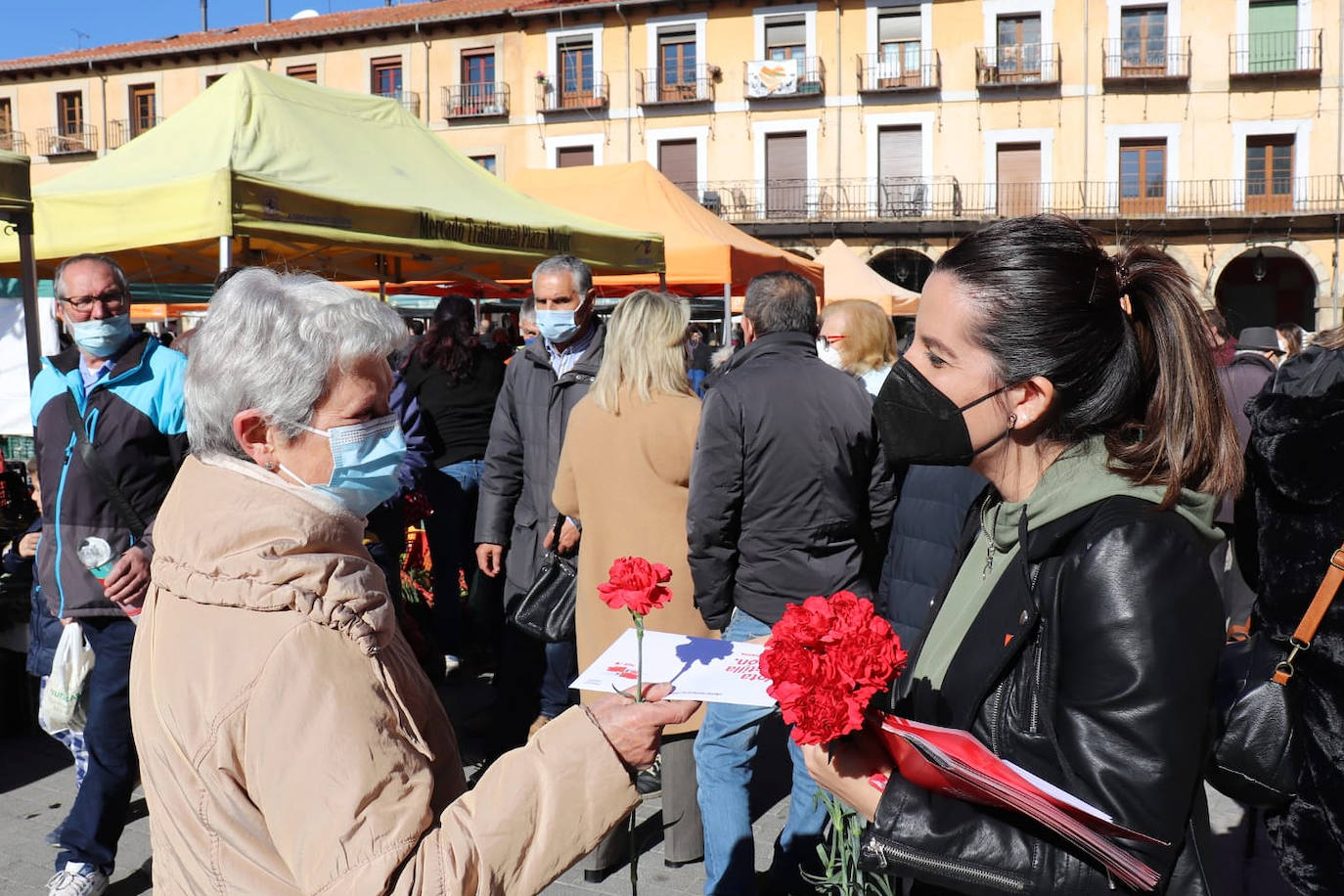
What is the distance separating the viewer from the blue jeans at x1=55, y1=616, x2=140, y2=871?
3.46m

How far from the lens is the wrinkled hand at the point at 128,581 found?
3.29 meters

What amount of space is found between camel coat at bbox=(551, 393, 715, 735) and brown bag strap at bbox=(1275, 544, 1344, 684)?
6.51 feet

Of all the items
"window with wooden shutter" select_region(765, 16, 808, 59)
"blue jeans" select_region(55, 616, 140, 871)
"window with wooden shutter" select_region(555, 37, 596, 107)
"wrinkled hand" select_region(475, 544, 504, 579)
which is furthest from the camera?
"window with wooden shutter" select_region(555, 37, 596, 107)

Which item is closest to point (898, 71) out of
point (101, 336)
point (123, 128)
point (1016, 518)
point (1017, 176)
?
point (1017, 176)

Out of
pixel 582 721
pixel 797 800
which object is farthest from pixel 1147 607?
pixel 797 800

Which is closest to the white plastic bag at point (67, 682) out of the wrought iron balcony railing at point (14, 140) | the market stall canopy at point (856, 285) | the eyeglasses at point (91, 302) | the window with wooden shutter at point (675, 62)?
the eyeglasses at point (91, 302)

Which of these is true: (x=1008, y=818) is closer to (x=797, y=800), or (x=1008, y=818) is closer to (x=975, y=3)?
(x=797, y=800)

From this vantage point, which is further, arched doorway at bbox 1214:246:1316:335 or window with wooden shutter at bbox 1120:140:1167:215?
arched doorway at bbox 1214:246:1316:335

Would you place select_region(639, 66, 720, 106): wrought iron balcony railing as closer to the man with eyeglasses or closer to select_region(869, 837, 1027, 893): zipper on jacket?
the man with eyeglasses

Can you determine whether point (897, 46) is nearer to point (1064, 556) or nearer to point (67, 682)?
point (67, 682)

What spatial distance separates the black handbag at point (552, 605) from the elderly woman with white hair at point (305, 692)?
2326 mm

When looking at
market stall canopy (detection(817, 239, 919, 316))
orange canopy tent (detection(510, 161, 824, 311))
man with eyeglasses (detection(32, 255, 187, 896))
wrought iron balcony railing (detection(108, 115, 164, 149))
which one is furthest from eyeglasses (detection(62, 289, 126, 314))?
wrought iron balcony railing (detection(108, 115, 164, 149))

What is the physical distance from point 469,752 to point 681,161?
24.7 meters

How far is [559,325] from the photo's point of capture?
4551 mm
